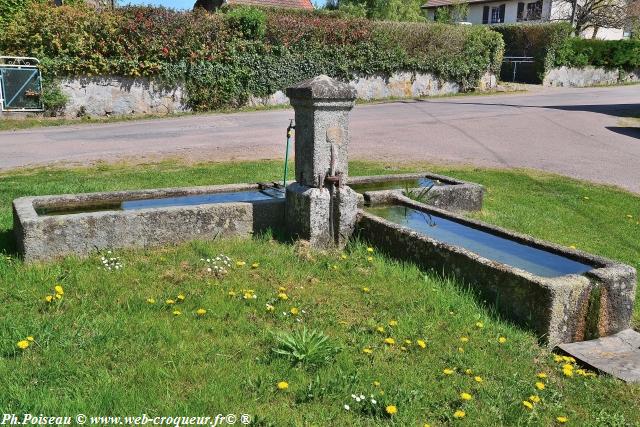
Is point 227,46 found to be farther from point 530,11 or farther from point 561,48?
point 530,11

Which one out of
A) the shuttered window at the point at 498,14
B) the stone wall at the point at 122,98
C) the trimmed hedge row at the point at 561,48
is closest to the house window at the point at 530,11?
the shuttered window at the point at 498,14

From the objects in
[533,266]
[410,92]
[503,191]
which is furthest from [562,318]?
[410,92]

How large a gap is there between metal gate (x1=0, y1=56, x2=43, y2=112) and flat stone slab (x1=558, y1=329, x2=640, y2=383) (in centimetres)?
1703

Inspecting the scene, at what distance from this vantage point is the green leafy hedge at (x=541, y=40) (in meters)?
32.1

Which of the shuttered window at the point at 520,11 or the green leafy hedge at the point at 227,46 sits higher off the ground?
the shuttered window at the point at 520,11

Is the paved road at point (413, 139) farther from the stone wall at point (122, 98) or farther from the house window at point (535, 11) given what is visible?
the house window at point (535, 11)

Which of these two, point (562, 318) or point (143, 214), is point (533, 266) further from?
point (143, 214)

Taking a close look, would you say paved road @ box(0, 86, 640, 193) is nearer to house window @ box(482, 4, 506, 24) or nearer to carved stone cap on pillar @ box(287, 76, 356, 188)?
carved stone cap on pillar @ box(287, 76, 356, 188)

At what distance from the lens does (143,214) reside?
18.7 feet

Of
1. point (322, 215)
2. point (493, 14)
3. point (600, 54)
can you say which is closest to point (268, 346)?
point (322, 215)

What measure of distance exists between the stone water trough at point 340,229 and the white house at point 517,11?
151 ft

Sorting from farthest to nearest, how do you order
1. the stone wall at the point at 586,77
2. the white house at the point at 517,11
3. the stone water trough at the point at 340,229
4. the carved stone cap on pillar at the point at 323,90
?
the white house at the point at 517,11
the stone wall at the point at 586,77
the carved stone cap on pillar at the point at 323,90
the stone water trough at the point at 340,229

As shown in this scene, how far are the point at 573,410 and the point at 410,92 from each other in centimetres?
2303

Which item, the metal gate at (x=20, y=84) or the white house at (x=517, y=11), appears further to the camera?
the white house at (x=517, y=11)
